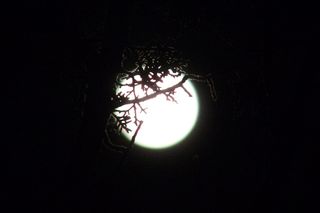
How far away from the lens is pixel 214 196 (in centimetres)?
1566

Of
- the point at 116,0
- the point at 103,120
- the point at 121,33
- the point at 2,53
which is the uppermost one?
the point at 116,0

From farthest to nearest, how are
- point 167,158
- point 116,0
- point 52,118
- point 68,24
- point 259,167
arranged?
point 167,158 < point 259,167 < point 52,118 < point 68,24 < point 116,0

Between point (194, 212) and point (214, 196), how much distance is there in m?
0.92

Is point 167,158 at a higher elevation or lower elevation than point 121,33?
lower

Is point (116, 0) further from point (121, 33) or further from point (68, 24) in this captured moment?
point (68, 24)

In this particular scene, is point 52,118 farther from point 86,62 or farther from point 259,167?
point 86,62

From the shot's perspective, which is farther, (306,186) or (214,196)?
(214,196)

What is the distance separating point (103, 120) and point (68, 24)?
1325mm

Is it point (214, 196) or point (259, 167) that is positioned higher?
point (259, 167)

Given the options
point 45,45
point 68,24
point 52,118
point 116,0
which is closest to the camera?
point 116,0

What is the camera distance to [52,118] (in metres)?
13.5

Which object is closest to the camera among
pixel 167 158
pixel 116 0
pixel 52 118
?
pixel 116 0

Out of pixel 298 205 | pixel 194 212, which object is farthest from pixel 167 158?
pixel 298 205

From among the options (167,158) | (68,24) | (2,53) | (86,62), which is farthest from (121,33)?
(167,158)
